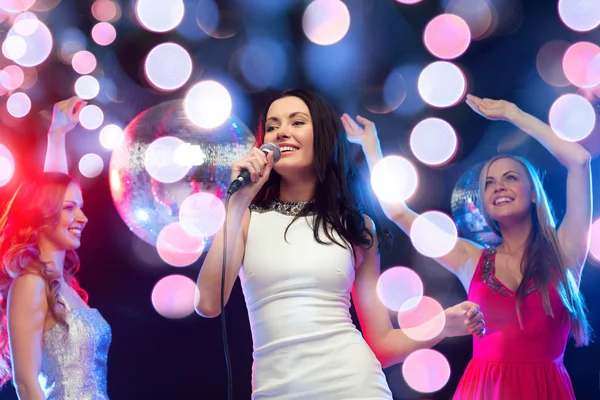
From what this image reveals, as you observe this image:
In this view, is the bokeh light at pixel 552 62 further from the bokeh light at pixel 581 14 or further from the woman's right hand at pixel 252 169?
the woman's right hand at pixel 252 169

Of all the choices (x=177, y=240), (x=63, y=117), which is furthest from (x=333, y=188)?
(x=63, y=117)

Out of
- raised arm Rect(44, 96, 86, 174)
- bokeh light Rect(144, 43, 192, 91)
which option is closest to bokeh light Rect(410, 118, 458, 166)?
bokeh light Rect(144, 43, 192, 91)

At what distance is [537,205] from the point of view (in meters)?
2.28

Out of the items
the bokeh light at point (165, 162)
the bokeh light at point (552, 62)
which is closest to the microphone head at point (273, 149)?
the bokeh light at point (165, 162)

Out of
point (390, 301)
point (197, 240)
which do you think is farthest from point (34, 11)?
point (390, 301)

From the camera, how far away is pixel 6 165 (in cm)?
283

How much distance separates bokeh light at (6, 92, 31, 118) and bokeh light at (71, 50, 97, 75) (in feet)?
0.94

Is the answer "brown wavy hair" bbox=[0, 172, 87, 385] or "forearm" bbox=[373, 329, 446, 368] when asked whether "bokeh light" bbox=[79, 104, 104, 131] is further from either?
"forearm" bbox=[373, 329, 446, 368]

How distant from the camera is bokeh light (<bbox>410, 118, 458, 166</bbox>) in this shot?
3006 millimetres

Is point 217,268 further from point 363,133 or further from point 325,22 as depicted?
point 325,22

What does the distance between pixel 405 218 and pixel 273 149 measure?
3.28 ft

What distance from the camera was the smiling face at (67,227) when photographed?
6.37 ft

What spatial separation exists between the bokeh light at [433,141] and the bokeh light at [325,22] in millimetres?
633

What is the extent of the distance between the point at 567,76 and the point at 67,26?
2492mm
